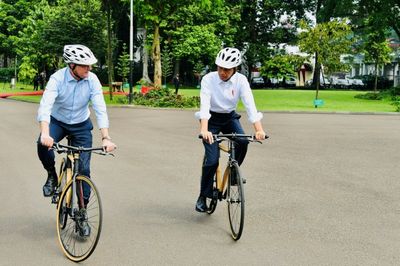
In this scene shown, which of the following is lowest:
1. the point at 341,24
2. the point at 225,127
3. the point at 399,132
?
the point at 399,132

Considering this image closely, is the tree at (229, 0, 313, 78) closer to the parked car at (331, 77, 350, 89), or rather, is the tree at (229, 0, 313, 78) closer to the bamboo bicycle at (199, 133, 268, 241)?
the parked car at (331, 77, 350, 89)

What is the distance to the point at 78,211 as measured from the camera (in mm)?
5262

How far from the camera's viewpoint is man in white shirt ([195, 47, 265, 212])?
20.1 feet

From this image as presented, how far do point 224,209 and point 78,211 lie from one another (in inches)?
94.3

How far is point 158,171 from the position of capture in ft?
32.9

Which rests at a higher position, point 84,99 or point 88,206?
point 84,99

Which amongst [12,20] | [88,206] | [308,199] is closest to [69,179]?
[88,206]

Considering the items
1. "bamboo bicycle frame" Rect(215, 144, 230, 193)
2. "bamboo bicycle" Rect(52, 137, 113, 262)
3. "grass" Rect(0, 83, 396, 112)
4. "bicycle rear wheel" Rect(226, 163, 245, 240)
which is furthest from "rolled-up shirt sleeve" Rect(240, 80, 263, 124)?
"grass" Rect(0, 83, 396, 112)

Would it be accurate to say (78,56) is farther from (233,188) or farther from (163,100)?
(163,100)

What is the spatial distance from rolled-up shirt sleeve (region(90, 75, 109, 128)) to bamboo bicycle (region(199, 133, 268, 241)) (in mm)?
1101

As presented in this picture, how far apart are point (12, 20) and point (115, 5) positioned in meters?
39.7

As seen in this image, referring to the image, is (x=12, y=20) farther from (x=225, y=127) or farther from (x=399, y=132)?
(x=225, y=127)

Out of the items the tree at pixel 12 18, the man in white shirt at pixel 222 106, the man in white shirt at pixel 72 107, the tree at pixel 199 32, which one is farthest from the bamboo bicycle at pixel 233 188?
the tree at pixel 12 18

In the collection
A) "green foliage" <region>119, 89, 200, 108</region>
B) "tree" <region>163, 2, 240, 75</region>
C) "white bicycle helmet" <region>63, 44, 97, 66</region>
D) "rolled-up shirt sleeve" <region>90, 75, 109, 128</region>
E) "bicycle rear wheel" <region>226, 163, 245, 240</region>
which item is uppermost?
"tree" <region>163, 2, 240, 75</region>
